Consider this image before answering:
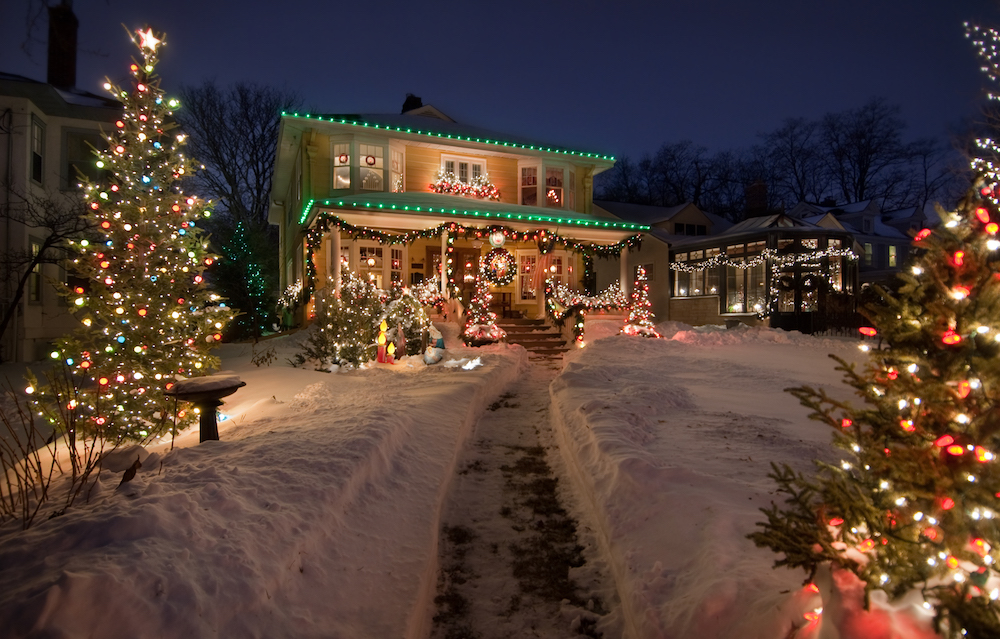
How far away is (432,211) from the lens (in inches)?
612

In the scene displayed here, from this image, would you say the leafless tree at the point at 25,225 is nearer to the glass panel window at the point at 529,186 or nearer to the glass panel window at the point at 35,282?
the glass panel window at the point at 35,282

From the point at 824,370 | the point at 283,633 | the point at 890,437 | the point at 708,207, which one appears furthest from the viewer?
the point at 708,207

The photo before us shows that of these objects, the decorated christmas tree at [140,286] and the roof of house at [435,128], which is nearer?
the decorated christmas tree at [140,286]

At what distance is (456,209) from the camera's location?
1614cm

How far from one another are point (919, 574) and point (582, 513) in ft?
10.7

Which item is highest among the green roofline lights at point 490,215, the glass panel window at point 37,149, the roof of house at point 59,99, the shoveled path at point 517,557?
the roof of house at point 59,99

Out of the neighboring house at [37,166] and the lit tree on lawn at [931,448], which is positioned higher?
the neighboring house at [37,166]

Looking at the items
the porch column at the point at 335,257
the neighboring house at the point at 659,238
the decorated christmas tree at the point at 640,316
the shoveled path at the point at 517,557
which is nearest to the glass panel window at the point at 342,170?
the porch column at the point at 335,257

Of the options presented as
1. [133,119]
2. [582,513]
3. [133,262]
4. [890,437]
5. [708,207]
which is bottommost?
[582,513]

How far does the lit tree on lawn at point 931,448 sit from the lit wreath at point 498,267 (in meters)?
13.7

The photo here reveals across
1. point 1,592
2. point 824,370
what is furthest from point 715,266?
point 1,592

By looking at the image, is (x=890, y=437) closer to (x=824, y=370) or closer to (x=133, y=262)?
(x=133, y=262)

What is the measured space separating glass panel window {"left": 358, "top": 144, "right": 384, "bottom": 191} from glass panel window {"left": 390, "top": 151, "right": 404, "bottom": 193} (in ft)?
1.26

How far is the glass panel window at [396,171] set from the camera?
708 inches
